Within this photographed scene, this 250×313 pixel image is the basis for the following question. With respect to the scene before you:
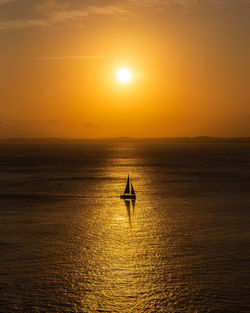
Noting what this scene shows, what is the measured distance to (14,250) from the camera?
4606cm

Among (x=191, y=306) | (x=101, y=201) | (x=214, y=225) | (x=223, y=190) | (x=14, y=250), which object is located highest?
(x=223, y=190)

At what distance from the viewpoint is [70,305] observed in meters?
32.8

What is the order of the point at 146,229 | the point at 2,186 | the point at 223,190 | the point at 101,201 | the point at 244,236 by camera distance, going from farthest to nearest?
1. the point at 2,186
2. the point at 223,190
3. the point at 101,201
4. the point at 146,229
5. the point at 244,236

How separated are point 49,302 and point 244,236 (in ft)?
97.5

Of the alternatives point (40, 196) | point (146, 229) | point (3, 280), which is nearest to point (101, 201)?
point (40, 196)

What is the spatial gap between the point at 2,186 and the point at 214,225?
68194 millimetres

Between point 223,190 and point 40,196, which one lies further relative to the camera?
point 223,190

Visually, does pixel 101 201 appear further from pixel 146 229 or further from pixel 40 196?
pixel 146 229

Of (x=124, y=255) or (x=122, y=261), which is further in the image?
(x=124, y=255)

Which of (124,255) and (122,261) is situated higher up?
(124,255)

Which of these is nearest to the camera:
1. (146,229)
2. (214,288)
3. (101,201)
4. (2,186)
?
(214,288)

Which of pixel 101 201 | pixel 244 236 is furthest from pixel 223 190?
pixel 244 236

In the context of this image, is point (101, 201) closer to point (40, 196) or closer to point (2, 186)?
point (40, 196)

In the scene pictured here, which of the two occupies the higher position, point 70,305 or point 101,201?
point 101,201
